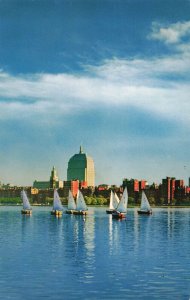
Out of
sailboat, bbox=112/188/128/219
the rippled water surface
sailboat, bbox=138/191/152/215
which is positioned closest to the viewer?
the rippled water surface

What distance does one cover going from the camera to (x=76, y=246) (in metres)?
63.3

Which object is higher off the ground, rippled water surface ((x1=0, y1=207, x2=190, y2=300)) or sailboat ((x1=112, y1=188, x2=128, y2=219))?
sailboat ((x1=112, y1=188, x2=128, y2=219))

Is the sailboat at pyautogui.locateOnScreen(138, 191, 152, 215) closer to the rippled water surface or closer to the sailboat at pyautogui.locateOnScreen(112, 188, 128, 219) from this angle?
the sailboat at pyautogui.locateOnScreen(112, 188, 128, 219)

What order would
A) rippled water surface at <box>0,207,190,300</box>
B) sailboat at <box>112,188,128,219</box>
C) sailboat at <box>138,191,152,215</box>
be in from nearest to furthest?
rippled water surface at <box>0,207,190,300</box> < sailboat at <box>112,188,128,219</box> < sailboat at <box>138,191,152,215</box>

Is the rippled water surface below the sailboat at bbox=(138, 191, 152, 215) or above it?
below

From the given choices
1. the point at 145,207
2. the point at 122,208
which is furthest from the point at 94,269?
the point at 145,207

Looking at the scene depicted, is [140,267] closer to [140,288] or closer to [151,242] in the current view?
[140,288]

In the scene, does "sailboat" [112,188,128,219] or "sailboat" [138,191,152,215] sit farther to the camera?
"sailboat" [138,191,152,215]

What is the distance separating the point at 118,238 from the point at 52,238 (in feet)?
29.3

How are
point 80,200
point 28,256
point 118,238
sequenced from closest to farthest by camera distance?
point 28,256, point 118,238, point 80,200

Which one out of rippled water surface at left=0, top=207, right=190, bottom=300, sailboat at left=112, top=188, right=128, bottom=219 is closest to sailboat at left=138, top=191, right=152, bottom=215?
sailboat at left=112, top=188, right=128, bottom=219

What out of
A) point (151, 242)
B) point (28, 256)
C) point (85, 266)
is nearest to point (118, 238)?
point (151, 242)

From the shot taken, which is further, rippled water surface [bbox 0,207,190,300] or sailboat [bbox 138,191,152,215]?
sailboat [bbox 138,191,152,215]

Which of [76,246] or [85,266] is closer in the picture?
[85,266]
